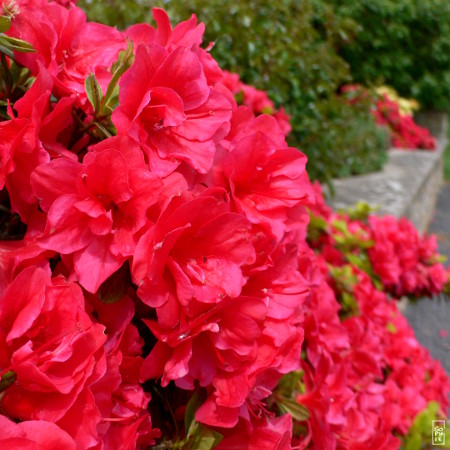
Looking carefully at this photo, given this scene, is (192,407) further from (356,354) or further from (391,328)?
(391,328)

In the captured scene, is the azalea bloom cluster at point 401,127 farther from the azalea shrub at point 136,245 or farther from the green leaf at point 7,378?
the green leaf at point 7,378

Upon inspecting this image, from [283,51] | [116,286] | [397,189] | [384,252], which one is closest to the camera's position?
[116,286]

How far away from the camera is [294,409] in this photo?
0.95 meters

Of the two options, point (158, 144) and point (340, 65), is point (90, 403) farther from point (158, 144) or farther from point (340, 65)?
point (340, 65)

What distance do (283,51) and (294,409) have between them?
272 cm

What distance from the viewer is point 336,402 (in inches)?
43.3

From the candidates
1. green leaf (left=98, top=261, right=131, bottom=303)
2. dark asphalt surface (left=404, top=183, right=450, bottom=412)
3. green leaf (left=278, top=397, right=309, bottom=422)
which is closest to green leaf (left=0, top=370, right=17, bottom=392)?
green leaf (left=98, top=261, right=131, bottom=303)

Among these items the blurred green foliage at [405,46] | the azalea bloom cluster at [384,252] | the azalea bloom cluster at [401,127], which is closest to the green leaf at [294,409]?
the azalea bloom cluster at [384,252]

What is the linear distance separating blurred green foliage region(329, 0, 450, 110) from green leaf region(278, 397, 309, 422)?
11260mm

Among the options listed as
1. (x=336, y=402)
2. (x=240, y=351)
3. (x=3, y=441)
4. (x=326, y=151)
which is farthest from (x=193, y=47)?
(x=326, y=151)

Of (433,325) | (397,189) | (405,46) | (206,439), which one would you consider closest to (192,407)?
(206,439)

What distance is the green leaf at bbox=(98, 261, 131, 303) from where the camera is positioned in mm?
673

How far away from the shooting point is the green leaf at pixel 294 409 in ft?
3.08

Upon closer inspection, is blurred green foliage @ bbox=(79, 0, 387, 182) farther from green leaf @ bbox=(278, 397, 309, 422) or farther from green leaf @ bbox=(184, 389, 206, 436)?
green leaf @ bbox=(184, 389, 206, 436)
